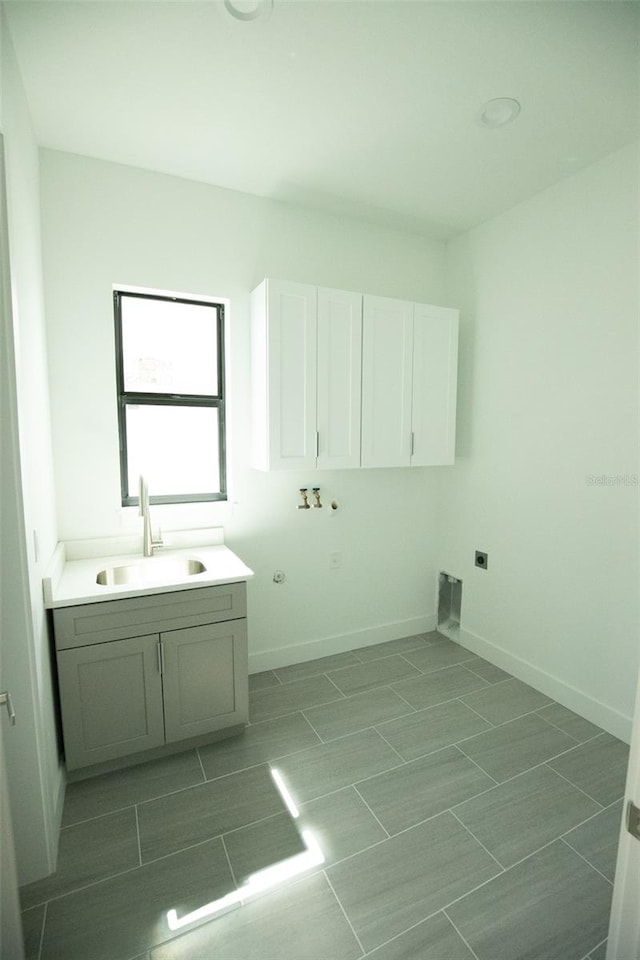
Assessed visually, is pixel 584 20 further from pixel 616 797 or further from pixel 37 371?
pixel 616 797

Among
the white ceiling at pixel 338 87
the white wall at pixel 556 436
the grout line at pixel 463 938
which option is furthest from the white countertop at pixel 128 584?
the white ceiling at pixel 338 87

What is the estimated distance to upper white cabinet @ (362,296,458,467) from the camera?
2.65 metres

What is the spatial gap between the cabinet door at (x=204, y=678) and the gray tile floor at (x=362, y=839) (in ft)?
0.56

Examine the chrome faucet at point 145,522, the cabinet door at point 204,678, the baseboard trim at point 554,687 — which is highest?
the chrome faucet at point 145,522

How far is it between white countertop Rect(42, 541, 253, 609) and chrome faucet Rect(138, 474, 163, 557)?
5 cm

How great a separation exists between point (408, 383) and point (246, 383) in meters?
0.99

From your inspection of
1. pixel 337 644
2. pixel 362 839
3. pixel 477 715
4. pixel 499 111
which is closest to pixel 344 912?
pixel 362 839

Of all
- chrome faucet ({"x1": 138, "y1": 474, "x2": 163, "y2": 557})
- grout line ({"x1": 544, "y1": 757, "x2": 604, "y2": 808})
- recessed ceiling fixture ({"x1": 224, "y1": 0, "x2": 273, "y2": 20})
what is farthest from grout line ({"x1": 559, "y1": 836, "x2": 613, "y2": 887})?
recessed ceiling fixture ({"x1": 224, "y1": 0, "x2": 273, "y2": 20})

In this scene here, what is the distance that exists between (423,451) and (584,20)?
6.40 ft

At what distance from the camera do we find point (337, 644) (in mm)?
3127

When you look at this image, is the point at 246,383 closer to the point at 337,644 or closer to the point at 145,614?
the point at 145,614

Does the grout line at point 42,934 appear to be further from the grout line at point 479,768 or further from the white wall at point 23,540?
the grout line at point 479,768

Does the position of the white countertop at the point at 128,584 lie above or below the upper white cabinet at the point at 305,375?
below

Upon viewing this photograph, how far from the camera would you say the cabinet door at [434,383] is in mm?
2797
